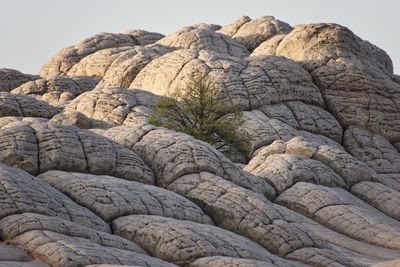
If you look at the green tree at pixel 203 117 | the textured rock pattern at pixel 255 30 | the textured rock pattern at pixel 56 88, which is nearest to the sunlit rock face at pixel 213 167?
the textured rock pattern at pixel 56 88

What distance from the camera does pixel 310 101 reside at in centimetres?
5859

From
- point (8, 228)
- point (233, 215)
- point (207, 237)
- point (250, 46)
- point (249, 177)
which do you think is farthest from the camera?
point (250, 46)

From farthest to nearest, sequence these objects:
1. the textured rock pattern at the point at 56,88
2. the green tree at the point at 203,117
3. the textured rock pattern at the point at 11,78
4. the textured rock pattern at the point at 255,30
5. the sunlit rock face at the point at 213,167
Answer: the textured rock pattern at the point at 255,30, the textured rock pattern at the point at 11,78, the textured rock pattern at the point at 56,88, the green tree at the point at 203,117, the sunlit rock face at the point at 213,167

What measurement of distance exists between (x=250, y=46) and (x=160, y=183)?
141 feet

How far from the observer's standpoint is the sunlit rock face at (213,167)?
25594 mm

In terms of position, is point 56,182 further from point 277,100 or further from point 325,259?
point 277,100

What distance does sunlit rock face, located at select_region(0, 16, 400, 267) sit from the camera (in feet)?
84.0

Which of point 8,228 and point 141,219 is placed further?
point 141,219

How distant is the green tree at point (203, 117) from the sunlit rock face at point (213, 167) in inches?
46.0

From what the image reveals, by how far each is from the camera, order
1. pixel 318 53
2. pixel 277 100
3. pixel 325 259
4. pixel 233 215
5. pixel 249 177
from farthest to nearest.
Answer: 1. pixel 318 53
2. pixel 277 100
3. pixel 249 177
4. pixel 233 215
5. pixel 325 259

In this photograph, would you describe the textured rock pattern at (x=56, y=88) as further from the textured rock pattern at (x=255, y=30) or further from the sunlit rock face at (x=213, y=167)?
the textured rock pattern at (x=255, y=30)

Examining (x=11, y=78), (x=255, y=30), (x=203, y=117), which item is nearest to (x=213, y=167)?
(x=203, y=117)

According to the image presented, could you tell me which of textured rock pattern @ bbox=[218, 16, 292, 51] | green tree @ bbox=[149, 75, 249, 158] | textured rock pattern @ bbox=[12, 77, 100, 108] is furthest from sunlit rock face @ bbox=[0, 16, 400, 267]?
textured rock pattern @ bbox=[218, 16, 292, 51]

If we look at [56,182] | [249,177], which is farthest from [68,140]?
[249,177]
